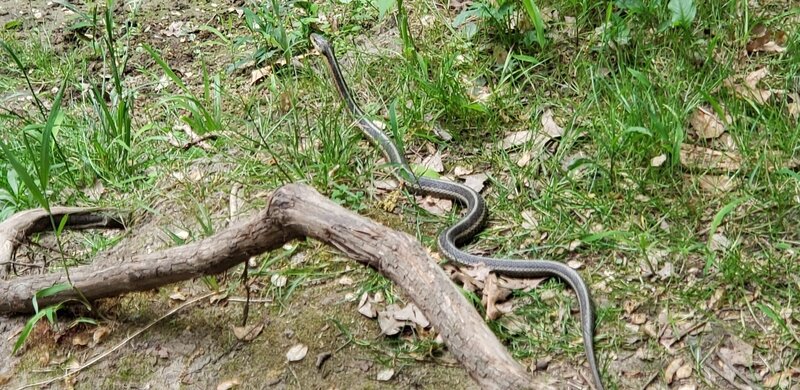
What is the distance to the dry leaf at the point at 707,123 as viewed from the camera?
380cm

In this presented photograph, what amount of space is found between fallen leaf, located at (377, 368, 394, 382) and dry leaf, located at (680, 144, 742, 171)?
5.59ft

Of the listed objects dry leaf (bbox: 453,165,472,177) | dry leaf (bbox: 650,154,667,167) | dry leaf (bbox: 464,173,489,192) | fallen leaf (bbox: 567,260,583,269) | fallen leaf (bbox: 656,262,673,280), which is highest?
dry leaf (bbox: 650,154,667,167)

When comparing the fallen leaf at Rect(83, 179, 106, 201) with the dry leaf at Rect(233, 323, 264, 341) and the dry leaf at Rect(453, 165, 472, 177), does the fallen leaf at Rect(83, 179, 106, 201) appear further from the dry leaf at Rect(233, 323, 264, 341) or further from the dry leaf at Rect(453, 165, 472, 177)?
the dry leaf at Rect(453, 165, 472, 177)

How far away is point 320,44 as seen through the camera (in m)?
4.55

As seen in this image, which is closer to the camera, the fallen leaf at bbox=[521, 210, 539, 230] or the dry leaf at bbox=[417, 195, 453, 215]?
the fallen leaf at bbox=[521, 210, 539, 230]

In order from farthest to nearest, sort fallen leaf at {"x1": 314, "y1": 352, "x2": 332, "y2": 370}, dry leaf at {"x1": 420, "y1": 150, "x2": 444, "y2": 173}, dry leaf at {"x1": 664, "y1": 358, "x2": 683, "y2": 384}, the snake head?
the snake head, dry leaf at {"x1": 420, "y1": 150, "x2": 444, "y2": 173}, fallen leaf at {"x1": 314, "y1": 352, "x2": 332, "y2": 370}, dry leaf at {"x1": 664, "y1": 358, "x2": 683, "y2": 384}

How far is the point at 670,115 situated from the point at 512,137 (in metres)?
0.82

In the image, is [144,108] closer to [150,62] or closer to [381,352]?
[150,62]

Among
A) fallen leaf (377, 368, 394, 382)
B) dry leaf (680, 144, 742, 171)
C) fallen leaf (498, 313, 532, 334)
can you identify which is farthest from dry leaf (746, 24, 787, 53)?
fallen leaf (377, 368, 394, 382)

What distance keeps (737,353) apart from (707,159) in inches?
42.0

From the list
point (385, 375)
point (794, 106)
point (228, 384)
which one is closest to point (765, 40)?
point (794, 106)

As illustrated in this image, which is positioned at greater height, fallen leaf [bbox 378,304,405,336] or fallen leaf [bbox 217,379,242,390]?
fallen leaf [bbox 378,304,405,336]

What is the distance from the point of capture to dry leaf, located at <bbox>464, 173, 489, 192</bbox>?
3941mm

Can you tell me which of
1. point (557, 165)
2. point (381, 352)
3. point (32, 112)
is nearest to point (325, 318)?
point (381, 352)
